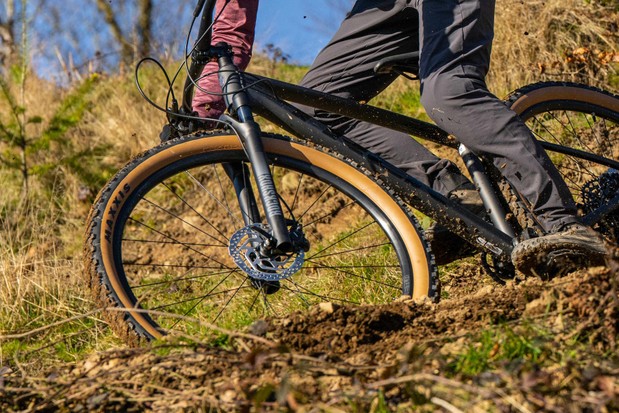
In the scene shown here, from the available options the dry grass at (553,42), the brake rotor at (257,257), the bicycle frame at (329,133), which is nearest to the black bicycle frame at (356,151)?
the bicycle frame at (329,133)

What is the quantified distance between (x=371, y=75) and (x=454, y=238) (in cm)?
82

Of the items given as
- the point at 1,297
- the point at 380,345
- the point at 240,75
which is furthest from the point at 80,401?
the point at 1,297

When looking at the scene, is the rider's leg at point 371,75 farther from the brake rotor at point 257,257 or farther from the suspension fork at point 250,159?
the brake rotor at point 257,257

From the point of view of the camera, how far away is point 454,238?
3527 millimetres

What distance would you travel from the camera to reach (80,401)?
7.22 feet

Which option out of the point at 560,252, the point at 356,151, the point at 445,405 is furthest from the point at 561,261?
the point at 445,405

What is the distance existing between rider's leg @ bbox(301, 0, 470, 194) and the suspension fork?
1.87 ft

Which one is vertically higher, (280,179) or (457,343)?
(280,179)

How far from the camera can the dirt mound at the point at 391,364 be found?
189 centimetres

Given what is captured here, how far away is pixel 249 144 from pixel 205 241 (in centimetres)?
360

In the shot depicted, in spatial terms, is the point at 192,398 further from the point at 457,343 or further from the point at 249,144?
the point at 249,144

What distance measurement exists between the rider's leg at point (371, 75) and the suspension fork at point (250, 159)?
22.5 inches

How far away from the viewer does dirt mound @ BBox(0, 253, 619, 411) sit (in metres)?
1.89

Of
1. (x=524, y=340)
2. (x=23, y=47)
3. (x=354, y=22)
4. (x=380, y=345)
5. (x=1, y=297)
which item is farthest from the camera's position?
(x=23, y=47)
